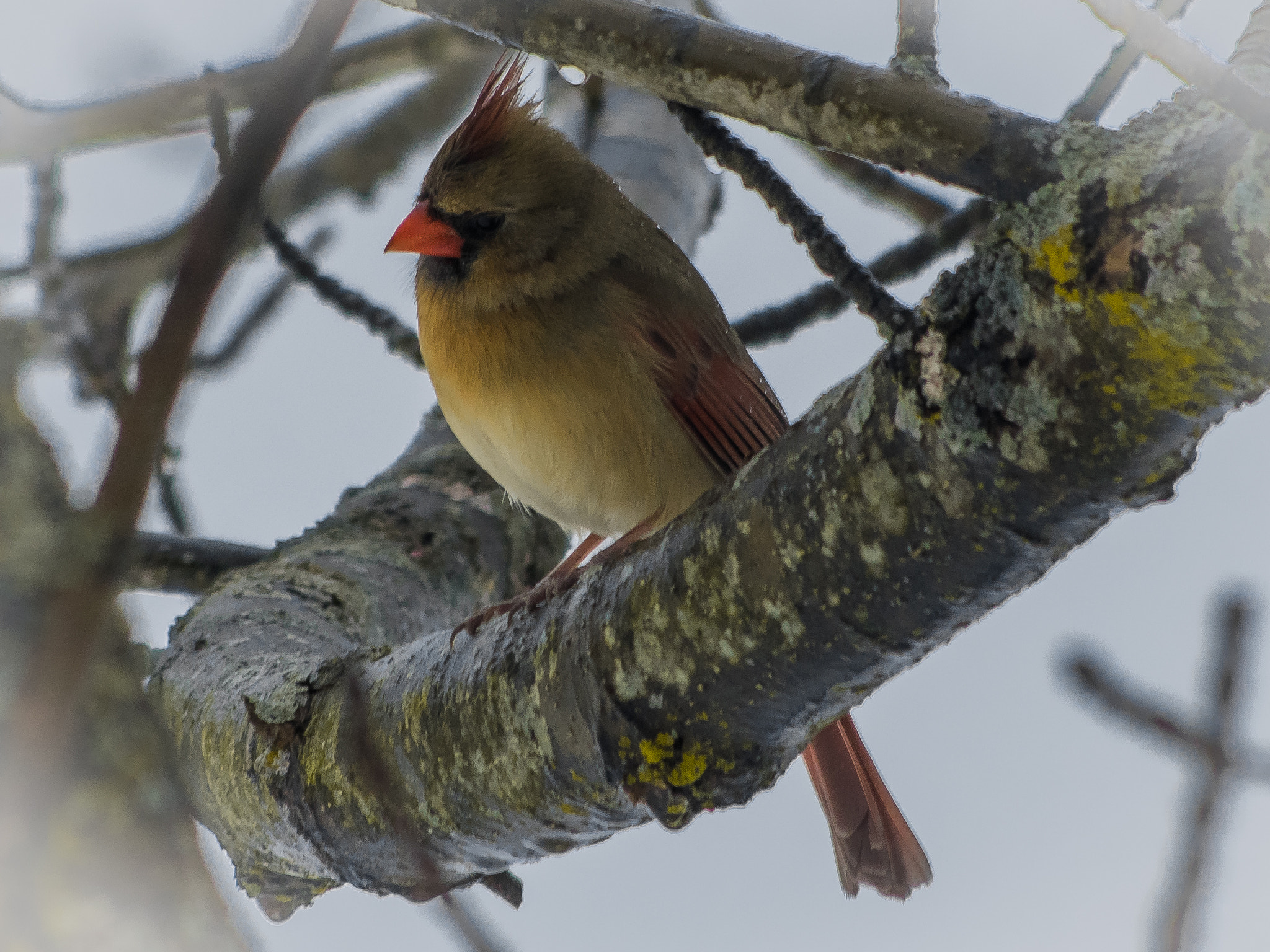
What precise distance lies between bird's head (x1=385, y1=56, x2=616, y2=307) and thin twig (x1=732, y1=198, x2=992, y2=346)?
642 mm

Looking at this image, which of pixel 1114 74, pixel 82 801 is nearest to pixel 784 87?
pixel 1114 74

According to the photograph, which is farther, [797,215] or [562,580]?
[562,580]

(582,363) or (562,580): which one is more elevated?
(582,363)

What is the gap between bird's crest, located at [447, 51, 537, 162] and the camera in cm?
244

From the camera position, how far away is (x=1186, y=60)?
0.87 metres

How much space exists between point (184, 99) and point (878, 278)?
68.4 inches

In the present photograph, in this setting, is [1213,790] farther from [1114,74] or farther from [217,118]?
[217,118]

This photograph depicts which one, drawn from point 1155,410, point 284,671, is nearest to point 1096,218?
point 1155,410

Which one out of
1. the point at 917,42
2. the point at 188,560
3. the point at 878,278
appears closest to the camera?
the point at 917,42

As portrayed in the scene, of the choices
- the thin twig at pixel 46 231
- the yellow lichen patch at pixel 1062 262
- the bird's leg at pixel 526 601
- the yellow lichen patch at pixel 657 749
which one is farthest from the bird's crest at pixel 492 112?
the yellow lichen patch at pixel 1062 262

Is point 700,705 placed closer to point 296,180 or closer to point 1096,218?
point 1096,218

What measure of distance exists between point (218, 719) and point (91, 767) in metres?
1.24

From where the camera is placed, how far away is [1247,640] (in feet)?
1.96

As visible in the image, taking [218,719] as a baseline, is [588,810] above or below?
below
